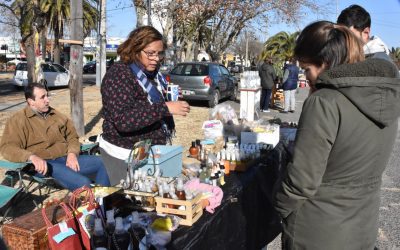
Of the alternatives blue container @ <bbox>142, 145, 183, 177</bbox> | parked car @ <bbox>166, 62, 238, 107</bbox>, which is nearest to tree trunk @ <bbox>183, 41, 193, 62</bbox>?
parked car @ <bbox>166, 62, 238, 107</bbox>

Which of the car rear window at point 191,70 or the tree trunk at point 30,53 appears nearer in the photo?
the car rear window at point 191,70

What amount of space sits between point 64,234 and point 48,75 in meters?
19.4

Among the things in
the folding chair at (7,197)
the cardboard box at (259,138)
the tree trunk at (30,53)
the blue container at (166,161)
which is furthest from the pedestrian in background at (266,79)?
the folding chair at (7,197)

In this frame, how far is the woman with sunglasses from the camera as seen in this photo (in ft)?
7.89

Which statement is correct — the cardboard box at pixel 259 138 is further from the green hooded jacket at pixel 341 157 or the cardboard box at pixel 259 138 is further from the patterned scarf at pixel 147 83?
the green hooded jacket at pixel 341 157

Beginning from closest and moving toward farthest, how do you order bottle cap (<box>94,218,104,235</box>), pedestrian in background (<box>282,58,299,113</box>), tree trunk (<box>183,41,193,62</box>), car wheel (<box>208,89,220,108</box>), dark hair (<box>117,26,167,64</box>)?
bottle cap (<box>94,218,104,235</box>) < dark hair (<box>117,26,167,64</box>) < pedestrian in background (<box>282,58,299,113</box>) < car wheel (<box>208,89,220,108</box>) < tree trunk (<box>183,41,193,62</box>)

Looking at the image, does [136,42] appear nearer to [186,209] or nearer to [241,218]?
[186,209]

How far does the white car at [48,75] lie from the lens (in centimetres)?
1911

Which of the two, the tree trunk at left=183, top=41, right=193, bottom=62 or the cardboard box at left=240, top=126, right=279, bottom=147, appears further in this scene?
the tree trunk at left=183, top=41, right=193, bottom=62

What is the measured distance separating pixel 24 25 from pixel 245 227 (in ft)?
44.0

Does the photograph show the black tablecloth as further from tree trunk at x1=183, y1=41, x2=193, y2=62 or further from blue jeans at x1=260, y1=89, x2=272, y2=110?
tree trunk at x1=183, y1=41, x2=193, y2=62

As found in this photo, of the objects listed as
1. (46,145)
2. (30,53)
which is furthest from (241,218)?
(30,53)

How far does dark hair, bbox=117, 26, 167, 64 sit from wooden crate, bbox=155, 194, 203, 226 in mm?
959

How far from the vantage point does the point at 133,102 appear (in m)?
2.45
